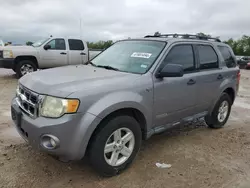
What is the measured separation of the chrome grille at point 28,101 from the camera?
9.56 feet

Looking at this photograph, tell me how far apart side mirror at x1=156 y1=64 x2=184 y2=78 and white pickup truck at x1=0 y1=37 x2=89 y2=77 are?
8.20 m

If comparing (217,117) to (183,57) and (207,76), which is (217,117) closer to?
(207,76)

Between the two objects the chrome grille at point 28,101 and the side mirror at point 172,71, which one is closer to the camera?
the chrome grille at point 28,101

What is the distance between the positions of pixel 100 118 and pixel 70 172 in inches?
37.7

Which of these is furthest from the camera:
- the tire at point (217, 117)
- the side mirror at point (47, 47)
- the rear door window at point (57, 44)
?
the rear door window at point (57, 44)

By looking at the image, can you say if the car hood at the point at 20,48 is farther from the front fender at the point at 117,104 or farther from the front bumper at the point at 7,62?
the front fender at the point at 117,104

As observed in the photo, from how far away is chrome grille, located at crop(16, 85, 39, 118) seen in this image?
2914mm

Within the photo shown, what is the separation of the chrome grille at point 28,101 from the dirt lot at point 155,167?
81cm

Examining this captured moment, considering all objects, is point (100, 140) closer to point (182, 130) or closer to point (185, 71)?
point (185, 71)

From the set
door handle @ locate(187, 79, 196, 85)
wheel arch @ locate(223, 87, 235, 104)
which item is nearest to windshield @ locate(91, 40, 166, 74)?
door handle @ locate(187, 79, 196, 85)

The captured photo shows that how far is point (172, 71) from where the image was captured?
3.52 meters

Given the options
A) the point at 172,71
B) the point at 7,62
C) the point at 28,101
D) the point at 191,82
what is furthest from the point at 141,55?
the point at 7,62

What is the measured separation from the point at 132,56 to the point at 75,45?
8.02 metres

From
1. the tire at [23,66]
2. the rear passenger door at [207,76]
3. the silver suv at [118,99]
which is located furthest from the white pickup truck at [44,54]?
the rear passenger door at [207,76]
